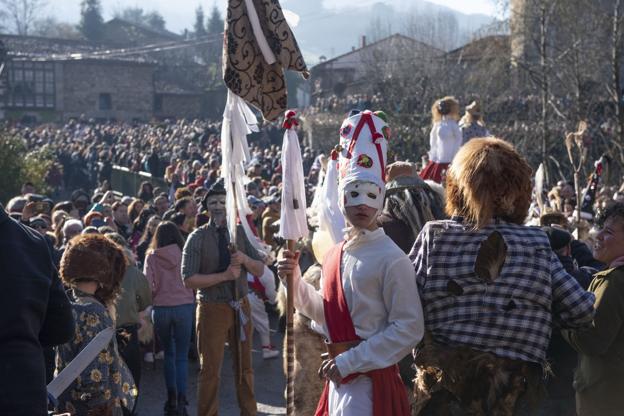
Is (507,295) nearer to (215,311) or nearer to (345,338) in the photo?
(345,338)

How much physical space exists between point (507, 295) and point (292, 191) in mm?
1693

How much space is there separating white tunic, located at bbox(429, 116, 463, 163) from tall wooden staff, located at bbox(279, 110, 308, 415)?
5.12m

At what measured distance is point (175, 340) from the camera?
28.9 feet

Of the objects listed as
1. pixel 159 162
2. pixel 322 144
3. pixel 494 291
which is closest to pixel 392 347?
pixel 494 291

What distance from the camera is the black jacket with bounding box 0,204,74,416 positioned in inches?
121

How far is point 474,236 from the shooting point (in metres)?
4.25

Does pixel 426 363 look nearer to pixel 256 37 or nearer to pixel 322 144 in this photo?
pixel 256 37

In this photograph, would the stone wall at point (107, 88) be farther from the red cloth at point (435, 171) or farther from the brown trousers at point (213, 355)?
the brown trousers at point (213, 355)

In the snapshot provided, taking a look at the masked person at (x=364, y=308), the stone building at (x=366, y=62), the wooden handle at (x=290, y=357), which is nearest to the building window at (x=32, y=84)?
the stone building at (x=366, y=62)

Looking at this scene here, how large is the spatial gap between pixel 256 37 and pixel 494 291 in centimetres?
215

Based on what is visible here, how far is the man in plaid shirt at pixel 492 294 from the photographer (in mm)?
4215

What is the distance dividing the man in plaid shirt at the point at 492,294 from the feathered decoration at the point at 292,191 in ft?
3.93

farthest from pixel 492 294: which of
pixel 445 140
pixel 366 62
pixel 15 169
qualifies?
pixel 366 62

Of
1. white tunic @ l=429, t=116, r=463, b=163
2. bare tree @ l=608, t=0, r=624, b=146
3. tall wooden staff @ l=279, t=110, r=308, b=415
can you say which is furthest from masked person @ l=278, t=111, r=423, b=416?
bare tree @ l=608, t=0, r=624, b=146
